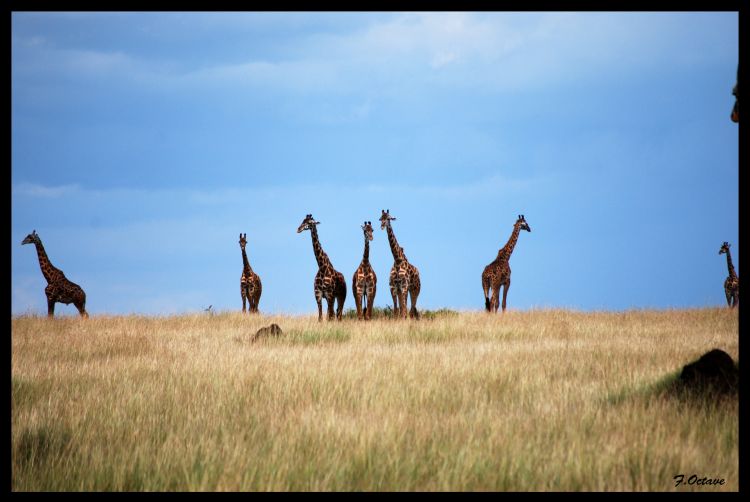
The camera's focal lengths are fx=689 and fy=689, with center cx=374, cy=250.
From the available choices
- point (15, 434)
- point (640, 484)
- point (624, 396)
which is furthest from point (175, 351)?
point (640, 484)

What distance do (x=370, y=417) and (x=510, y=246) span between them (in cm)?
1286

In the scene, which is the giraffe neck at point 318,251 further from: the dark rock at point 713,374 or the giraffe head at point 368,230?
the dark rock at point 713,374

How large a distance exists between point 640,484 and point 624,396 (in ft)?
7.08

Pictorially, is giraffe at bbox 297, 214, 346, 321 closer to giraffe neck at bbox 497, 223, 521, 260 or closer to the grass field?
the grass field

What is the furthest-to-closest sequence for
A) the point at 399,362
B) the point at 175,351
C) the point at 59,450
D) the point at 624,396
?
the point at 175,351 < the point at 399,362 < the point at 624,396 < the point at 59,450

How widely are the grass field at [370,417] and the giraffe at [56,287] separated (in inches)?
243

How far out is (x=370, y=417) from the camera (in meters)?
6.30

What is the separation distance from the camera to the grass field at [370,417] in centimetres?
483

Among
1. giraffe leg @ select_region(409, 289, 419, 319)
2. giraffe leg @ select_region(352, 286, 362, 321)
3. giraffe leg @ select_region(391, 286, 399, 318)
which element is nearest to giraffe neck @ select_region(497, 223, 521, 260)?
giraffe leg @ select_region(409, 289, 419, 319)

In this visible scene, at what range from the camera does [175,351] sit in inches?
438

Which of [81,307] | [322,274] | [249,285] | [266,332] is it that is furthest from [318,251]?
[81,307]

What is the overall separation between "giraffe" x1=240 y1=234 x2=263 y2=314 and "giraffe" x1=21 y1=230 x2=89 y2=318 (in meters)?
4.14
